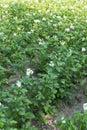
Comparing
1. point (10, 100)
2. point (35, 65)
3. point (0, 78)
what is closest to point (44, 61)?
point (35, 65)

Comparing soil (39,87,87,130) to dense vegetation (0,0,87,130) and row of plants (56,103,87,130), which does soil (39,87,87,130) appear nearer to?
dense vegetation (0,0,87,130)

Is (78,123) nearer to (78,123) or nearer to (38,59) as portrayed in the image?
(78,123)

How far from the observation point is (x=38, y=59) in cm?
508

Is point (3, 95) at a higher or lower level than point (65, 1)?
lower

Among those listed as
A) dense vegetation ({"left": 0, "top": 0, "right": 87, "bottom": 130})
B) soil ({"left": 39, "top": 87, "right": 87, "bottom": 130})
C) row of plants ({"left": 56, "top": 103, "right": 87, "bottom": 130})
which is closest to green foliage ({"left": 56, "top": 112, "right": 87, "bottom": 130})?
row of plants ({"left": 56, "top": 103, "right": 87, "bottom": 130})

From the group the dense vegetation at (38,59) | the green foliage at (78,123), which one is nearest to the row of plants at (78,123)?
the green foliage at (78,123)

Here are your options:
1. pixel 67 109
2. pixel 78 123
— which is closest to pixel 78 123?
pixel 78 123

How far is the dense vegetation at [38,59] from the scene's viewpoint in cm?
373

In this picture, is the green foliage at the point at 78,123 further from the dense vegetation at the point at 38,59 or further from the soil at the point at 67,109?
the soil at the point at 67,109

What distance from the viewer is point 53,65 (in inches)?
172

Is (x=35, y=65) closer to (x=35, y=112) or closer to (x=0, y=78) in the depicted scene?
(x=0, y=78)

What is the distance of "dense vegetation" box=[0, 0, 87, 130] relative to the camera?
3733 millimetres

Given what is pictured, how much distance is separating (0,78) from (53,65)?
731mm

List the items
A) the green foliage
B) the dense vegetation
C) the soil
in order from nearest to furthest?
1. the green foliage
2. the dense vegetation
3. the soil
